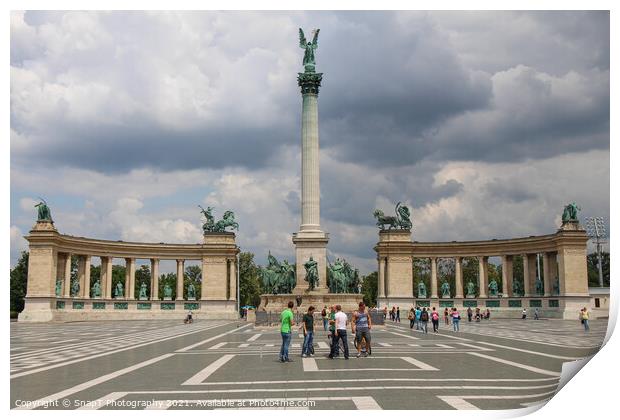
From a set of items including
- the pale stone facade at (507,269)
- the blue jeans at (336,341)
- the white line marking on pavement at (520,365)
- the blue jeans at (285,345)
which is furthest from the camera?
the pale stone facade at (507,269)

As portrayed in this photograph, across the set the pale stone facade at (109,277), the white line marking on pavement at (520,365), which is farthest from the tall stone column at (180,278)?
the white line marking on pavement at (520,365)

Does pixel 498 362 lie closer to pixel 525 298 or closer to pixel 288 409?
pixel 288 409

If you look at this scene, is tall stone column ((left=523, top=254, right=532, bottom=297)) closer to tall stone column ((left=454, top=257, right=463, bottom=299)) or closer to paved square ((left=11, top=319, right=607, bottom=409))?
tall stone column ((left=454, top=257, right=463, bottom=299))

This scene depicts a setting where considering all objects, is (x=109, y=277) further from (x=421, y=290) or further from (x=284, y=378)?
(x=284, y=378)

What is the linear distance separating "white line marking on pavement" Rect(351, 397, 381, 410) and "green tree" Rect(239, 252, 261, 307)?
124m

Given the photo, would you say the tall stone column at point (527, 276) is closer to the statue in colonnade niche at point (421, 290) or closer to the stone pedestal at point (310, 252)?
the statue in colonnade niche at point (421, 290)

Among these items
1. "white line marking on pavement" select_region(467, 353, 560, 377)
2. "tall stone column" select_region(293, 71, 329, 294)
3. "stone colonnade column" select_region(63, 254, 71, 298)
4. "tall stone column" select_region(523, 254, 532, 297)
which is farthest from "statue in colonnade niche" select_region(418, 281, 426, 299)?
"white line marking on pavement" select_region(467, 353, 560, 377)

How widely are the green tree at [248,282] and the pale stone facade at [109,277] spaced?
Result: 32519 millimetres

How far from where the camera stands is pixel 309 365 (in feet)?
77.2

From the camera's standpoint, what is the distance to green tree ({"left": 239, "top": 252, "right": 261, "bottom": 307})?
139 m

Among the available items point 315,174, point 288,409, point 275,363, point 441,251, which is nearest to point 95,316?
point 315,174

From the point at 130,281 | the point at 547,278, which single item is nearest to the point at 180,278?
the point at 130,281

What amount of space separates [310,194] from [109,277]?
132 feet

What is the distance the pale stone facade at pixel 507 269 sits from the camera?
3351 inches
